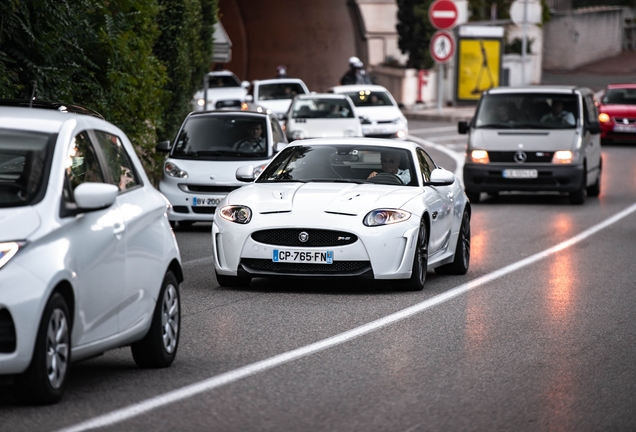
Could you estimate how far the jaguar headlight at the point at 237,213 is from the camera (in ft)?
41.9

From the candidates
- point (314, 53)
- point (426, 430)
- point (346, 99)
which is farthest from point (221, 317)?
point (314, 53)

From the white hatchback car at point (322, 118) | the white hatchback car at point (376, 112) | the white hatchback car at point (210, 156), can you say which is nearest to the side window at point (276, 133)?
the white hatchback car at point (210, 156)

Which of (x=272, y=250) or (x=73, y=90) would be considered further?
(x=73, y=90)

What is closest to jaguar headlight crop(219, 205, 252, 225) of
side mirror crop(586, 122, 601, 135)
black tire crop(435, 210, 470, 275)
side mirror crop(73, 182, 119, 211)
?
black tire crop(435, 210, 470, 275)

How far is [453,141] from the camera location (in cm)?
4078

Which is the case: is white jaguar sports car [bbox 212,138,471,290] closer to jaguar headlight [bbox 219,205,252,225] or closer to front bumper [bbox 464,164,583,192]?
jaguar headlight [bbox 219,205,252,225]

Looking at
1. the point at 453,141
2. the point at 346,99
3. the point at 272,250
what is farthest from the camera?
the point at 453,141

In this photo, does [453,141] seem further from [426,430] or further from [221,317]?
[426,430]

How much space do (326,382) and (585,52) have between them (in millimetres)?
63409

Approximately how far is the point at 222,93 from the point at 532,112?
2189 centimetres

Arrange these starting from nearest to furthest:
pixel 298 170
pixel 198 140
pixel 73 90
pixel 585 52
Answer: pixel 298 170
pixel 73 90
pixel 198 140
pixel 585 52

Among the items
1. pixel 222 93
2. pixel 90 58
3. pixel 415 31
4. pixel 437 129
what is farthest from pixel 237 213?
pixel 415 31

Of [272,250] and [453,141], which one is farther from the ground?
[272,250]

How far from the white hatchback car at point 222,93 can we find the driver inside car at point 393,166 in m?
28.4
